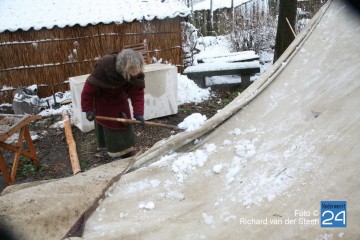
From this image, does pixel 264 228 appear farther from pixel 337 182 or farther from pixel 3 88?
pixel 3 88

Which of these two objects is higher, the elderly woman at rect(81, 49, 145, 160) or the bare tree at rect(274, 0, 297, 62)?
the bare tree at rect(274, 0, 297, 62)

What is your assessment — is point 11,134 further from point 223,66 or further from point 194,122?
point 223,66

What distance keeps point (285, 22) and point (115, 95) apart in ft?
15.9

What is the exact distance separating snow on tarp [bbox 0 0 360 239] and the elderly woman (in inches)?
39.1

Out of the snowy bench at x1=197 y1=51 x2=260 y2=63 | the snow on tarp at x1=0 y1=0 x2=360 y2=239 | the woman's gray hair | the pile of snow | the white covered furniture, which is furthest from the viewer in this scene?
the snowy bench at x1=197 y1=51 x2=260 y2=63

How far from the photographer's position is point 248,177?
2.00m

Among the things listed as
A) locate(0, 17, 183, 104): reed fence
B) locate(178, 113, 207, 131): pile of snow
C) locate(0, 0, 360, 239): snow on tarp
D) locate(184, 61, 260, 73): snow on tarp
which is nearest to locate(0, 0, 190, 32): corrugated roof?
locate(0, 17, 183, 104): reed fence

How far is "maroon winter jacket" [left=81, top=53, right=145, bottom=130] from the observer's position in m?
3.34

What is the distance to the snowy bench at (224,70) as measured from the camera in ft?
24.0

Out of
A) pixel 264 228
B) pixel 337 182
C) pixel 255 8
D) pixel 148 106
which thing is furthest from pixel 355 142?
pixel 255 8

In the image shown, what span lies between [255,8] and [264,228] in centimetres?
1084

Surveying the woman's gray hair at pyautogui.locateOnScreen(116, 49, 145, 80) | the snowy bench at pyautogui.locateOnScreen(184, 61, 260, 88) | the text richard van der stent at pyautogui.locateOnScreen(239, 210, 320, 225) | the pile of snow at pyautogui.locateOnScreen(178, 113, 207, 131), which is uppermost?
the woman's gray hair at pyautogui.locateOnScreen(116, 49, 145, 80)

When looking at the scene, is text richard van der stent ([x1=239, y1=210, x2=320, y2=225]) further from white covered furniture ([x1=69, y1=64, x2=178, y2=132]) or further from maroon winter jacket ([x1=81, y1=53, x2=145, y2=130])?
white covered furniture ([x1=69, y1=64, x2=178, y2=132])

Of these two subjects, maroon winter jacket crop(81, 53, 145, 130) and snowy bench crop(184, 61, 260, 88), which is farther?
snowy bench crop(184, 61, 260, 88)
